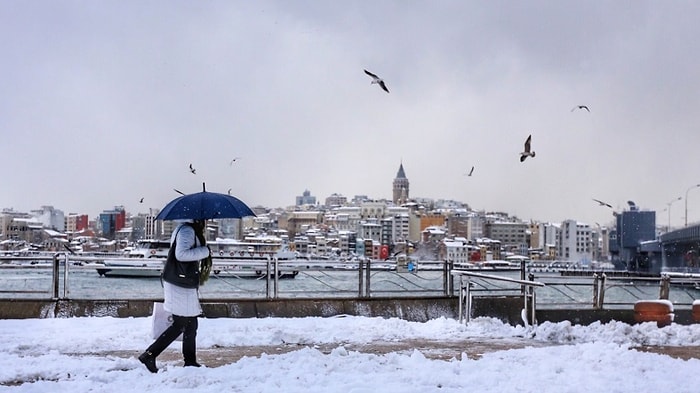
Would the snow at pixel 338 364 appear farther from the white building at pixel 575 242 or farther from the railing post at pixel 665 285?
the white building at pixel 575 242

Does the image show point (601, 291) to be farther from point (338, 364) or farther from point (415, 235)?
point (415, 235)

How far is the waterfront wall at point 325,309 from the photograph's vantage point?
11648 mm

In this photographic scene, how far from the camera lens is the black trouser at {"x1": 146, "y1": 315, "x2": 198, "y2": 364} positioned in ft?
23.1

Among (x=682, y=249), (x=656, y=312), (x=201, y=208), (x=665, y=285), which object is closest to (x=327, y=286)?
(x=665, y=285)

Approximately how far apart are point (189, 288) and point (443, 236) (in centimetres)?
14374

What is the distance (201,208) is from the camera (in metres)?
7.46

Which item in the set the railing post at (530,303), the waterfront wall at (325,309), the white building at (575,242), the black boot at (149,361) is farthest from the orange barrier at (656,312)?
the white building at (575,242)

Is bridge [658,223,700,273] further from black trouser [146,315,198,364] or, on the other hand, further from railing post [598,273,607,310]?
black trouser [146,315,198,364]

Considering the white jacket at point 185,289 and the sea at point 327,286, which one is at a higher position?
the white jacket at point 185,289

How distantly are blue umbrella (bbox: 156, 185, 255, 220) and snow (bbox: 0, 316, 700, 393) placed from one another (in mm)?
1475

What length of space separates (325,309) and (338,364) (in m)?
5.67

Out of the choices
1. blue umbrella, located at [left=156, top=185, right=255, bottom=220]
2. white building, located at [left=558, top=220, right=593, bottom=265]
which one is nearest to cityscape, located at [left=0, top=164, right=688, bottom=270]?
white building, located at [left=558, top=220, right=593, bottom=265]

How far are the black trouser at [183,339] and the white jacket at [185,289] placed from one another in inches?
3.0

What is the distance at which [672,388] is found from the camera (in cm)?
646
